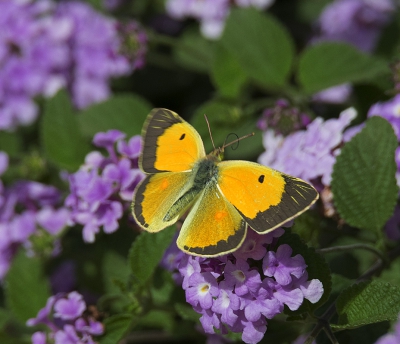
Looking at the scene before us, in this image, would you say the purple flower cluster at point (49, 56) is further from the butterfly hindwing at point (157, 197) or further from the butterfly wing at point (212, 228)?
the butterfly wing at point (212, 228)

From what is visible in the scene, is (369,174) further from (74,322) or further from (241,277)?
(74,322)

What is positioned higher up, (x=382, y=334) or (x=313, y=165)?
(x=313, y=165)

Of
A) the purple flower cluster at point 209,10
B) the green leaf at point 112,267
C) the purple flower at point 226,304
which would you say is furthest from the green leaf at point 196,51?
the purple flower at point 226,304

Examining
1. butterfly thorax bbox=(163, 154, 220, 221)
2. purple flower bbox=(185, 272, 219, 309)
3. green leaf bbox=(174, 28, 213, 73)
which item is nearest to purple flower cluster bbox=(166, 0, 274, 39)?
green leaf bbox=(174, 28, 213, 73)

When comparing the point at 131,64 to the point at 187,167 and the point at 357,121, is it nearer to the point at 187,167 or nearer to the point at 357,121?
the point at 357,121

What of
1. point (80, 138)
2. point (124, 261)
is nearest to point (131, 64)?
point (80, 138)

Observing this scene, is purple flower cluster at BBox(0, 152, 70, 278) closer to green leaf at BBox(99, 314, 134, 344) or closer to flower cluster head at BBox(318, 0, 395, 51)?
green leaf at BBox(99, 314, 134, 344)

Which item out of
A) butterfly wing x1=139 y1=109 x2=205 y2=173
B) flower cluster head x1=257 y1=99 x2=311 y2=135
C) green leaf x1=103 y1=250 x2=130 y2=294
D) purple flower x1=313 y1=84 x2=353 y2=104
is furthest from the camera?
purple flower x1=313 y1=84 x2=353 y2=104
